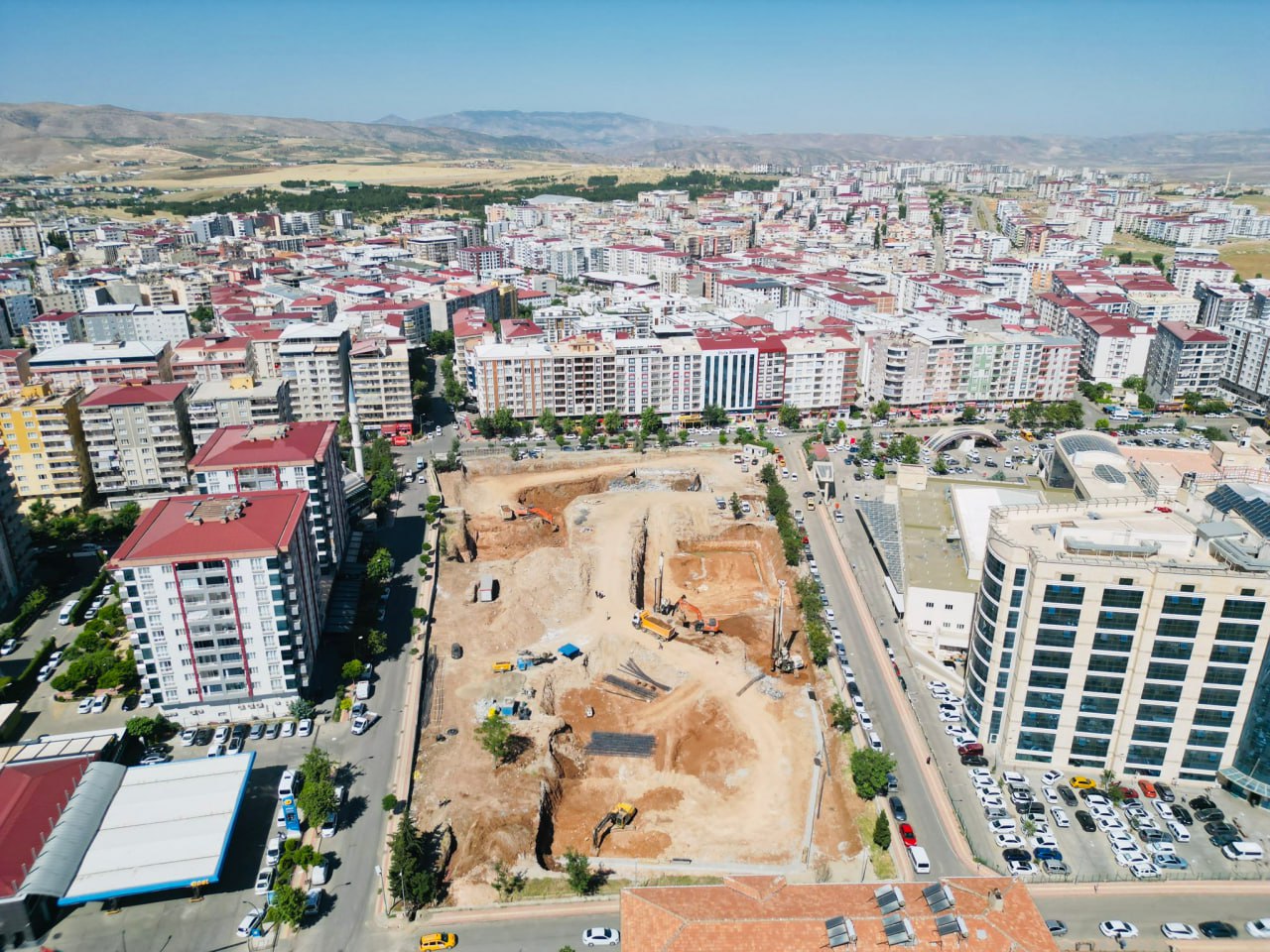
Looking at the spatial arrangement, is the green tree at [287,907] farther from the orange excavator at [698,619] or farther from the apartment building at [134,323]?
the apartment building at [134,323]

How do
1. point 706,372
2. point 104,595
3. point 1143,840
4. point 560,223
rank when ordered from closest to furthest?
1. point 1143,840
2. point 104,595
3. point 706,372
4. point 560,223

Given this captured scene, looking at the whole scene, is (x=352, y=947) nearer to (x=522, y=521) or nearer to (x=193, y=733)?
(x=193, y=733)

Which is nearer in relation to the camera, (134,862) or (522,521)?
(134,862)

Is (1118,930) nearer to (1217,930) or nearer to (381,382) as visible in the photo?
(1217,930)

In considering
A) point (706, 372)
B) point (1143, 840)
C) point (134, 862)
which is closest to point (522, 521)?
point (706, 372)

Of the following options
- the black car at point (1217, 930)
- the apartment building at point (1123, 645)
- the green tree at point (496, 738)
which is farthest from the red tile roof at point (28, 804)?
the black car at point (1217, 930)

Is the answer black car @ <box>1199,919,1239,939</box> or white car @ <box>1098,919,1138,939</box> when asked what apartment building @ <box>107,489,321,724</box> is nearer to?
white car @ <box>1098,919,1138,939</box>
